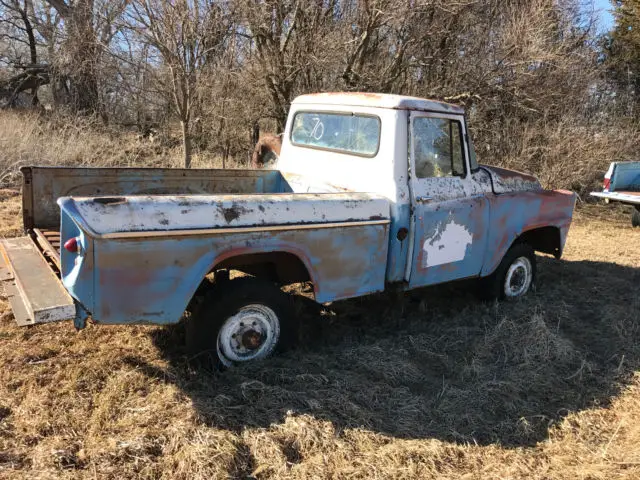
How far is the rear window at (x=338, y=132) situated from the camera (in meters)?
3.94

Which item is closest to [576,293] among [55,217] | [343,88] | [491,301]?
[491,301]

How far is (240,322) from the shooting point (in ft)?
10.9

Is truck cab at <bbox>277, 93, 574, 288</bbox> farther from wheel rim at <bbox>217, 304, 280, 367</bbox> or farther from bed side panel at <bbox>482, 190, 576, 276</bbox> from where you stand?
wheel rim at <bbox>217, 304, 280, 367</bbox>

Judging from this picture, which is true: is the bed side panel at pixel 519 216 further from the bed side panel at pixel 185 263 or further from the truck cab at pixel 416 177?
the bed side panel at pixel 185 263

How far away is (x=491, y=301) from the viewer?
495cm

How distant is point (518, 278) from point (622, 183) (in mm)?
6003

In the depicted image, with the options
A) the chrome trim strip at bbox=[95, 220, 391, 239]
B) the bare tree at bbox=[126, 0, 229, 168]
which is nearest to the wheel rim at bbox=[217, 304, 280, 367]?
the chrome trim strip at bbox=[95, 220, 391, 239]

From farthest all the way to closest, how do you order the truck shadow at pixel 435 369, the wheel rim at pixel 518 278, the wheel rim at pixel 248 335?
the wheel rim at pixel 518 278
the wheel rim at pixel 248 335
the truck shadow at pixel 435 369

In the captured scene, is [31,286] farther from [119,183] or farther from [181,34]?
[181,34]

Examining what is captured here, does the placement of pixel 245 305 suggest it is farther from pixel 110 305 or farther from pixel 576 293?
pixel 576 293

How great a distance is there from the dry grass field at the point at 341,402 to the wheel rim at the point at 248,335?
12 centimetres

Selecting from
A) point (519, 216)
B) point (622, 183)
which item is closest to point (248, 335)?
point (519, 216)

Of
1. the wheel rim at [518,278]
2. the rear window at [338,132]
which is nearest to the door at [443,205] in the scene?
the rear window at [338,132]

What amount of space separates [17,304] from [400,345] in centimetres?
257
